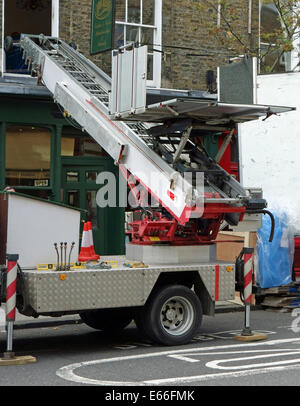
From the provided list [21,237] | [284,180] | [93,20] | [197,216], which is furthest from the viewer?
[93,20]

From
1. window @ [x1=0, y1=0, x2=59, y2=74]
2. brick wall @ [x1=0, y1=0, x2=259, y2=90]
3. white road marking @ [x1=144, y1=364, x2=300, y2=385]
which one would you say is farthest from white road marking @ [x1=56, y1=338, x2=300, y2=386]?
brick wall @ [x1=0, y1=0, x2=259, y2=90]

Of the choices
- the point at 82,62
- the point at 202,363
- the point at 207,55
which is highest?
the point at 207,55

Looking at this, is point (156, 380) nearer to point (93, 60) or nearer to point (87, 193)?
point (87, 193)

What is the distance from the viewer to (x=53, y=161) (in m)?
17.2

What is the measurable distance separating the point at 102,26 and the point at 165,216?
6.48 m

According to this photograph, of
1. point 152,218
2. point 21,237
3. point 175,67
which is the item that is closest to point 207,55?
point 175,67

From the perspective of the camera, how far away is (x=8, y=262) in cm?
925

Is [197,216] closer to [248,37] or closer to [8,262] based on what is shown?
[8,262]

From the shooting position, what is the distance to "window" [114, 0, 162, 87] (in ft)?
60.4

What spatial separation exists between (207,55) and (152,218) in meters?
9.34

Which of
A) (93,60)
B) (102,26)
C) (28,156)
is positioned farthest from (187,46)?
(28,156)

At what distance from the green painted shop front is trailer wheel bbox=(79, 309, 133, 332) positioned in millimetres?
5890

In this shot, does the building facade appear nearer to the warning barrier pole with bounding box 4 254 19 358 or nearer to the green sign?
the green sign

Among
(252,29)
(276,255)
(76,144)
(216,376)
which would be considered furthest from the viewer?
(252,29)
